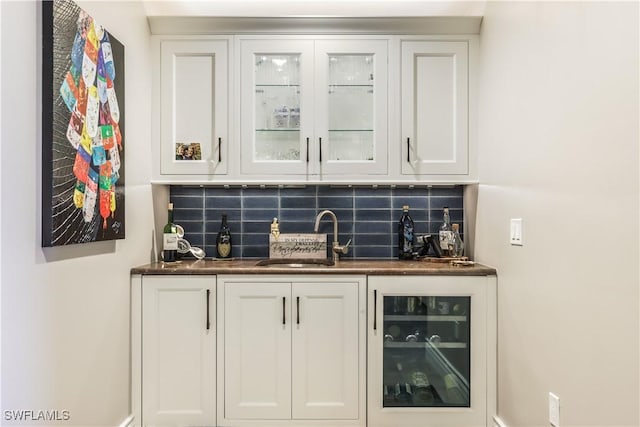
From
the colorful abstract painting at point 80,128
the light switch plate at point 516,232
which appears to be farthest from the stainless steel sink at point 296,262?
the light switch plate at point 516,232

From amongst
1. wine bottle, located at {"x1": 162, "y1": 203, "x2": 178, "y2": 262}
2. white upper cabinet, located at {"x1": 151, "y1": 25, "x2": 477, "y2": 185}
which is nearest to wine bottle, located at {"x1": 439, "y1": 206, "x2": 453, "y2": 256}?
white upper cabinet, located at {"x1": 151, "y1": 25, "x2": 477, "y2": 185}

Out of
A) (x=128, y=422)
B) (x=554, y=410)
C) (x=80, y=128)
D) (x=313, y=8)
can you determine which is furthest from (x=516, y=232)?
(x=128, y=422)

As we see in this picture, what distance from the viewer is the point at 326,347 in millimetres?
2219

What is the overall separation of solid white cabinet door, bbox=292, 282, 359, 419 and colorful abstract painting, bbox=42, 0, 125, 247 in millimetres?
972

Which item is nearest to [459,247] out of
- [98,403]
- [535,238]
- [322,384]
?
[535,238]

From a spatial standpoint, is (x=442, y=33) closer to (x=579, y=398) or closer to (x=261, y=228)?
(x=261, y=228)

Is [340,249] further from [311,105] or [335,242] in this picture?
[311,105]

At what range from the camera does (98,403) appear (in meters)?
1.91

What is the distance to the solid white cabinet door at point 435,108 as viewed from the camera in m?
2.46

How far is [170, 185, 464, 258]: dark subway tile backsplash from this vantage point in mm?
2750

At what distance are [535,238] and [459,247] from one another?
785 millimetres

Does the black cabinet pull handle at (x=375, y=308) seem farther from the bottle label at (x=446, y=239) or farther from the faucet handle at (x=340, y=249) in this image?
the bottle label at (x=446, y=239)

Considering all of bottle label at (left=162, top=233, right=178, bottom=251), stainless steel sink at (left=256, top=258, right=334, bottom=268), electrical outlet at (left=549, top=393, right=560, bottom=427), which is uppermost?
bottle label at (left=162, top=233, right=178, bottom=251)

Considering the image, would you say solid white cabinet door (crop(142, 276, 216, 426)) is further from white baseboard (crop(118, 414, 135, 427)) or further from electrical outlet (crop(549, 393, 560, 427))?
electrical outlet (crop(549, 393, 560, 427))
